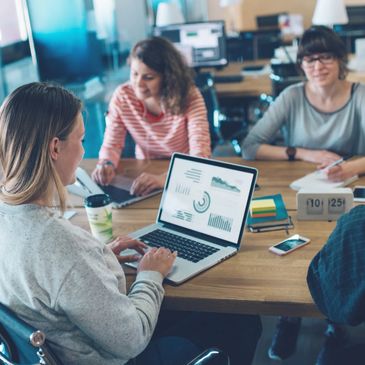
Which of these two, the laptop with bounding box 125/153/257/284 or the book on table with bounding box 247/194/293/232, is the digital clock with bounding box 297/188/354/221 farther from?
the laptop with bounding box 125/153/257/284

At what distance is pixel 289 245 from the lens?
154 cm

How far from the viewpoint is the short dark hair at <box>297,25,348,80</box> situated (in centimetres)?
224

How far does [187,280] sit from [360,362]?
461 mm

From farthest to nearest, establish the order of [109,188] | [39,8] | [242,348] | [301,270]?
[39,8] < [109,188] < [242,348] < [301,270]

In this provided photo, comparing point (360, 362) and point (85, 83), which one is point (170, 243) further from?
point (85, 83)

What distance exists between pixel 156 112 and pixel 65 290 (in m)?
1.46

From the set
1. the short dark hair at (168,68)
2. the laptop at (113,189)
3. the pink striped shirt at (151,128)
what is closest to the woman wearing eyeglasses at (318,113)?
the pink striped shirt at (151,128)

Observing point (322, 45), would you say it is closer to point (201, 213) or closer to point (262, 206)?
point (262, 206)

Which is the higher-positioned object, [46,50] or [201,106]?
[46,50]

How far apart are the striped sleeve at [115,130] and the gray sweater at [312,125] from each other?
0.57 meters

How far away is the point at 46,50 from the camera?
11.4 feet

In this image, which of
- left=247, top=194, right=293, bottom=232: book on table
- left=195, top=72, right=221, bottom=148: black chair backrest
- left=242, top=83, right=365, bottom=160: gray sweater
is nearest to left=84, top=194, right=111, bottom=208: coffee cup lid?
left=247, top=194, right=293, bottom=232: book on table

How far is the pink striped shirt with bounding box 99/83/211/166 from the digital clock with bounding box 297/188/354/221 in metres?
0.69

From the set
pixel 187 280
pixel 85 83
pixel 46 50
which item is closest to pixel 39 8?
pixel 46 50
